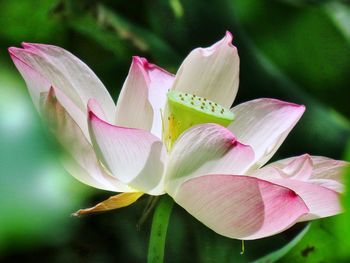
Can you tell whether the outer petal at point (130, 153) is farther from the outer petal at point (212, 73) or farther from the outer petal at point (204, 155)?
the outer petal at point (212, 73)

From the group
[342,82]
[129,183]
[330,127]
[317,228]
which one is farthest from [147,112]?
[342,82]

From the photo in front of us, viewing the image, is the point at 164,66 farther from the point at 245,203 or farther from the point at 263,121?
the point at 245,203

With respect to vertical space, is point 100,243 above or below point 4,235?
below

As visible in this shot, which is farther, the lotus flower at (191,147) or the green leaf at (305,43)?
the green leaf at (305,43)

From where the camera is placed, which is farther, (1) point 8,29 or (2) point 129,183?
(1) point 8,29

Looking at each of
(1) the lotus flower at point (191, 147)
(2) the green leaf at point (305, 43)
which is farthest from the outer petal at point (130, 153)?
(2) the green leaf at point (305, 43)

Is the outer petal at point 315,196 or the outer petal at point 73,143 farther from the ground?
the outer petal at point 315,196

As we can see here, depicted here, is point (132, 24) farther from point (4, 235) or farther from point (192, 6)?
point (4, 235)

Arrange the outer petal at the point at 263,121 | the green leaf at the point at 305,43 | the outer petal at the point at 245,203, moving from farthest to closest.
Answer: the green leaf at the point at 305,43 < the outer petal at the point at 263,121 < the outer petal at the point at 245,203
